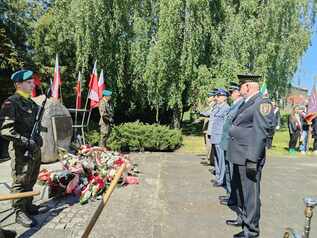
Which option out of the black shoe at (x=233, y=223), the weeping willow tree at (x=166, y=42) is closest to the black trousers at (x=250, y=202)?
the black shoe at (x=233, y=223)

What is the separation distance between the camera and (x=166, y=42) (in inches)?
567

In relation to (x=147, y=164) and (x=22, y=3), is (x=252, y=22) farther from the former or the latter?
(x=22, y=3)

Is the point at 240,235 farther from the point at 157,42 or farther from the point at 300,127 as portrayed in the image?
the point at 157,42


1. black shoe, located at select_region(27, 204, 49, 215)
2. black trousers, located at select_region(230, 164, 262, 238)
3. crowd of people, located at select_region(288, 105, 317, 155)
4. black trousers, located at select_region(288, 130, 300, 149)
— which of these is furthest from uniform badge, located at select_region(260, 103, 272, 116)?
black trousers, located at select_region(288, 130, 300, 149)

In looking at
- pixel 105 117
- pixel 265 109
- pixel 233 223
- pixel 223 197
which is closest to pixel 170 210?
pixel 233 223

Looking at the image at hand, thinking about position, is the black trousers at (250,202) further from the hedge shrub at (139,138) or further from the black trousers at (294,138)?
the black trousers at (294,138)

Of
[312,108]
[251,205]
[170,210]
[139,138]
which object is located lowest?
[170,210]

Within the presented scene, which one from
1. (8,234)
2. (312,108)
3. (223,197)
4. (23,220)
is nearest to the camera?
(8,234)

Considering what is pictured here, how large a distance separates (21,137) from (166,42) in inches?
405

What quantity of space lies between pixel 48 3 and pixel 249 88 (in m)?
16.6

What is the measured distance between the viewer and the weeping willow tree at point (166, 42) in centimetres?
1461

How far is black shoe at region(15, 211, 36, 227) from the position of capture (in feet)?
15.9

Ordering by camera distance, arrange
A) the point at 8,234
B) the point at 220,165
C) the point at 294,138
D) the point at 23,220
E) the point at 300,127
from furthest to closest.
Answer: the point at 294,138
the point at 300,127
the point at 220,165
the point at 23,220
the point at 8,234

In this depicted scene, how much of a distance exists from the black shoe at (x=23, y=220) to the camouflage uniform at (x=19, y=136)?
7 centimetres
